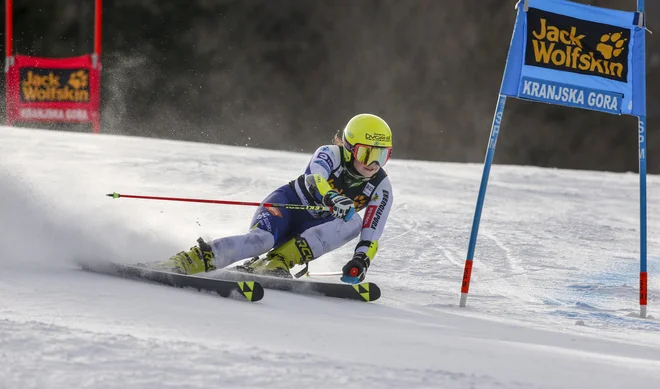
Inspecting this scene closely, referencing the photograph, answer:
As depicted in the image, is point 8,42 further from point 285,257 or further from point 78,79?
point 285,257

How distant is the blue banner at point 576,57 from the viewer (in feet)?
16.2

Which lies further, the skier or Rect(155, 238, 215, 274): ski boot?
the skier

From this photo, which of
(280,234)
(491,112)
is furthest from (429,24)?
(280,234)

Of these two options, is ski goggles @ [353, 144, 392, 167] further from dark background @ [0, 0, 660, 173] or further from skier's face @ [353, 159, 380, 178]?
dark background @ [0, 0, 660, 173]

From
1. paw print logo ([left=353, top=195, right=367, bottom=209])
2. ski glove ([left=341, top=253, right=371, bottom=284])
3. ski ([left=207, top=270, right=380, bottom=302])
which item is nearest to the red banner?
paw print logo ([left=353, top=195, right=367, bottom=209])

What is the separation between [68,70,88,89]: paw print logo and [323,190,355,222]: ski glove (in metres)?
12.3

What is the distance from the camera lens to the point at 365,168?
5258mm

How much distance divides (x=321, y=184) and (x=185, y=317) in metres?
1.86

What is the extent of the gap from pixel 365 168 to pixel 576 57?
52.2 inches

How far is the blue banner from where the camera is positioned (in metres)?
4.94

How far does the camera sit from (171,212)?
8.56m

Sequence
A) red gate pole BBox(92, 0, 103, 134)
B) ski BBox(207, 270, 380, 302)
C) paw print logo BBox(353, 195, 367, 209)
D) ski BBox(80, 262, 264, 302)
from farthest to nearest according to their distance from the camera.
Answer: red gate pole BBox(92, 0, 103, 134) → paw print logo BBox(353, 195, 367, 209) → ski BBox(207, 270, 380, 302) → ski BBox(80, 262, 264, 302)

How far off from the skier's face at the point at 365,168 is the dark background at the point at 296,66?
10.8 meters

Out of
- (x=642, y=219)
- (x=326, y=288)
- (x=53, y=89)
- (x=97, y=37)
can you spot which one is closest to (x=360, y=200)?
(x=326, y=288)
